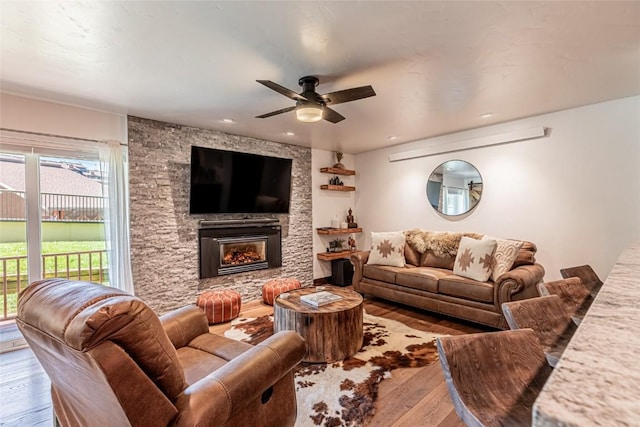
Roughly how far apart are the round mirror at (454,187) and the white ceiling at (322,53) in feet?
3.75

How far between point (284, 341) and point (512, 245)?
298 centimetres

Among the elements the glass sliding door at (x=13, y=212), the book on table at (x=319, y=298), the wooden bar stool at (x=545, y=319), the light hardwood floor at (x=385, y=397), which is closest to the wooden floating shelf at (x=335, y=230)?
the book on table at (x=319, y=298)

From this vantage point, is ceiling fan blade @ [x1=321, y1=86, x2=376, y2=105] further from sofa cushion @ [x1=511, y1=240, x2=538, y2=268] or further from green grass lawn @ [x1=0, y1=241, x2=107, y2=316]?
green grass lawn @ [x1=0, y1=241, x2=107, y2=316]

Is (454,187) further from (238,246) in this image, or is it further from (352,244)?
(238,246)

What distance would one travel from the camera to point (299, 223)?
5.29 m

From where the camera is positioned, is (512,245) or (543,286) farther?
(512,245)

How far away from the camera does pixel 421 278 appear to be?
3787mm

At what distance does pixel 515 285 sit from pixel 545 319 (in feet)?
6.37

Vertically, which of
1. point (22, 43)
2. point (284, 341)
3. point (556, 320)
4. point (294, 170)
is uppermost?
point (22, 43)

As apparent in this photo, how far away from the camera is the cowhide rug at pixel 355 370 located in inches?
75.9

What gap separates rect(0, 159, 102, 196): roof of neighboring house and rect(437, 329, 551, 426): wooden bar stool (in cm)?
390

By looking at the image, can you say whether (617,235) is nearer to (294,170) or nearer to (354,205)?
(354,205)

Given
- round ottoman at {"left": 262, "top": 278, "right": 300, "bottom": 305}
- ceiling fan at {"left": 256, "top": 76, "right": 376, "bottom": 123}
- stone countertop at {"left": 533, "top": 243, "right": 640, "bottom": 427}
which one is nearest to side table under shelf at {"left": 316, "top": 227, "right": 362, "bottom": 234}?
round ottoman at {"left": 262, "top": 278, "right": 300, "bottom": 305}

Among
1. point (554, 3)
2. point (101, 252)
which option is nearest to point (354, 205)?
point (101, 252)
